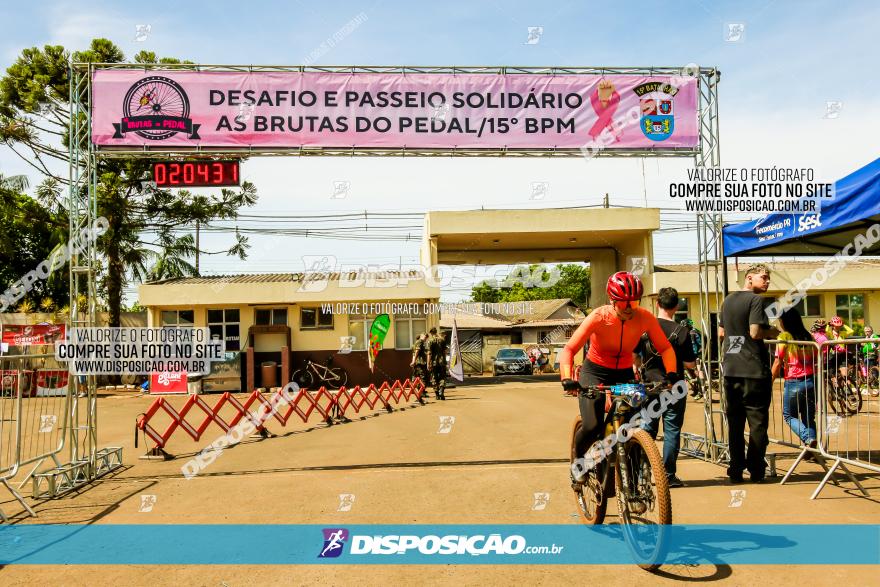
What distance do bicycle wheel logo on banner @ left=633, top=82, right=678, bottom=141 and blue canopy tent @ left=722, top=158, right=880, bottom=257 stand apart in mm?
1849

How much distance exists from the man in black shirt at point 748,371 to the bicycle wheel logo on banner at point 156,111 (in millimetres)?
7522

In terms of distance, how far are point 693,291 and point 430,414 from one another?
1861 cm

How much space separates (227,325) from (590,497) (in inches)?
1016

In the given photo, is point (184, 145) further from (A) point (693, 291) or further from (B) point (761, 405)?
(A) point (693, 291)

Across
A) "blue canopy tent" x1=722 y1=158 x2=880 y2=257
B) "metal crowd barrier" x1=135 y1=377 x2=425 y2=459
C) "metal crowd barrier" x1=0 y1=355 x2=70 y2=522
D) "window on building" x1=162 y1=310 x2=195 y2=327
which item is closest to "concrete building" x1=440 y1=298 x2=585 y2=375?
"window on building" x1=162 y1=310 x2=195 y2=327

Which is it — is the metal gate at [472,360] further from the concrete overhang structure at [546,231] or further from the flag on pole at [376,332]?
the flag on pole at [376,332]

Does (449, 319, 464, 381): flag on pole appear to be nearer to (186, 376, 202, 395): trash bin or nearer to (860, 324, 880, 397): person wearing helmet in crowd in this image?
(186, 376, 202, 395): trash bin

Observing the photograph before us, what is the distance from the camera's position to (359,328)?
96.5 feet

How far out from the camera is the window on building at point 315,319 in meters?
29.2

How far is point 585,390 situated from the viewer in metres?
5.54

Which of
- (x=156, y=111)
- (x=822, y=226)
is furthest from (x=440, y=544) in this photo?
(x=156, y=111)

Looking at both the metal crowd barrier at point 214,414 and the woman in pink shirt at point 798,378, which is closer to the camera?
the woman in pink shirt at point 798,378

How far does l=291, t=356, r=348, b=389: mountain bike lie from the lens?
27500 millimetres

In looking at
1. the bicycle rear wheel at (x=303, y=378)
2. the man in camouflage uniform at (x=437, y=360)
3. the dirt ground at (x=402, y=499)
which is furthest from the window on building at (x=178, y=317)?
the dirt ground at (x=402, y=499)
